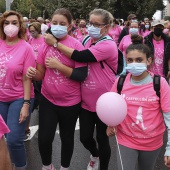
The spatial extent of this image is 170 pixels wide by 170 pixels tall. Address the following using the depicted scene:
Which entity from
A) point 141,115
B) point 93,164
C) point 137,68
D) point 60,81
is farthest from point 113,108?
point 93,164

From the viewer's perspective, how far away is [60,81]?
131 inches

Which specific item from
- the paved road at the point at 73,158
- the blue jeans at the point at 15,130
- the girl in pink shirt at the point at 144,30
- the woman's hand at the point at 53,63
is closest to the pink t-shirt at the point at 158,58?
the paved road at the point at 73,158

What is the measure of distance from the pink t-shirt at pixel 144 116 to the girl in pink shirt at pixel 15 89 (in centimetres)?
114

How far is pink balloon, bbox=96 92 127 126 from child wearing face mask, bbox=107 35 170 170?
0.36 ft

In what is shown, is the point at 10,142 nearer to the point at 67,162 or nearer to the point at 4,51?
the point at 67,162

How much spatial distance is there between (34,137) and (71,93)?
2047 millimetres

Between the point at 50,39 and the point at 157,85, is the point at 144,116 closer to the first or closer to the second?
the point at 157,85

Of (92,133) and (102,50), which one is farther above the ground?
(102,50)

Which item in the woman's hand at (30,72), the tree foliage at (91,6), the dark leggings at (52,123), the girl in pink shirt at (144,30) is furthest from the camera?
the tree foliage at (91,6)

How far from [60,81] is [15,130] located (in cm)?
69

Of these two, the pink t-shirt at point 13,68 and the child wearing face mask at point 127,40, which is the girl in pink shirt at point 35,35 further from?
the pink t-shirt at point 13,68

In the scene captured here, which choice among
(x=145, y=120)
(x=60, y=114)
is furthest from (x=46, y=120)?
(x=145, y=120)

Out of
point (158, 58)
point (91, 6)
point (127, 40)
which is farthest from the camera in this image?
point (91, 6)

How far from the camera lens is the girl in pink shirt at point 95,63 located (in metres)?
3.22
